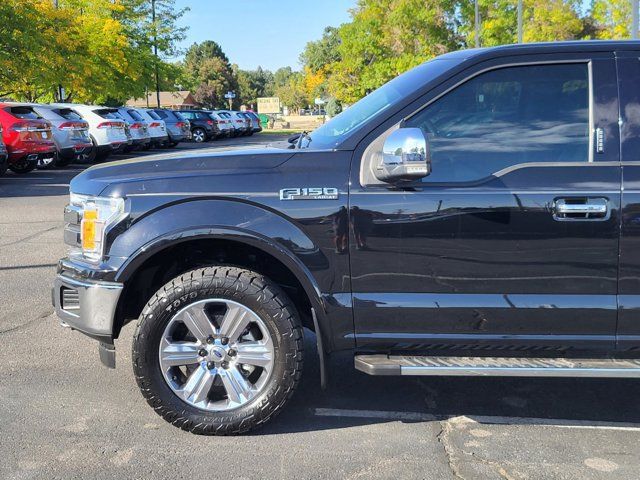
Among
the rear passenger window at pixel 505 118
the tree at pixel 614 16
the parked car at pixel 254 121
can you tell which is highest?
the tree at pixel 614 16

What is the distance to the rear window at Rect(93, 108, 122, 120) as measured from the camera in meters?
19.9

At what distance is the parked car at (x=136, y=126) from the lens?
2195cm

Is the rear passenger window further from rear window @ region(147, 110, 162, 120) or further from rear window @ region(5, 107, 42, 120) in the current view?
rear window @ region(147, 110, 162, 120)

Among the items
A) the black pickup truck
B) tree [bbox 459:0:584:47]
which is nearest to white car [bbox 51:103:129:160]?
the black pickup truck

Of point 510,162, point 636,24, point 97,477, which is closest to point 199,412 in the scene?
point 97,477

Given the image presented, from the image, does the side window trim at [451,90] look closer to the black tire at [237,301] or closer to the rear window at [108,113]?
the black tire at [237,301]

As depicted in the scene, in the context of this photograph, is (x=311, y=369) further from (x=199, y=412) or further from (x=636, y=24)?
(x=636, y=24)

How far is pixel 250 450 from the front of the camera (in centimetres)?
340

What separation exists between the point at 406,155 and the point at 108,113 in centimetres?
1863

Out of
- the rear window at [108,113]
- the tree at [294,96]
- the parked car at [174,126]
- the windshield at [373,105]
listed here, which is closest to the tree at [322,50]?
the tree at [294,96]

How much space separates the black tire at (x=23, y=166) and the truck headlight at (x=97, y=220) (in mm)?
13526

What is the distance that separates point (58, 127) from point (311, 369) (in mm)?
14528

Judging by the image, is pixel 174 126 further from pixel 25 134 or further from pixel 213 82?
pixel 213 82

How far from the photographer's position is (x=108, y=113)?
2019cm
